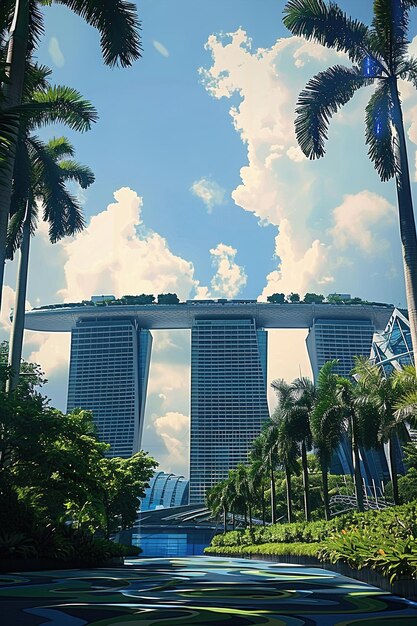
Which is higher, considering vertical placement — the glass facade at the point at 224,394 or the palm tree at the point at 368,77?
the glass facade at the point at 224,394

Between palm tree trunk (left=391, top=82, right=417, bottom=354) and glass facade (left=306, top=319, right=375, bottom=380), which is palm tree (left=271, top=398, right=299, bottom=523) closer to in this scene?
palm tree trunk (left=391, top=82, right=417, bottom=354)

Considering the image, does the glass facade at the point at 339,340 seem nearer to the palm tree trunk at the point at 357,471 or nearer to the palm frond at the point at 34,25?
the palm tree trunk at the point at 357,471

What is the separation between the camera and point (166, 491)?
15038 cm

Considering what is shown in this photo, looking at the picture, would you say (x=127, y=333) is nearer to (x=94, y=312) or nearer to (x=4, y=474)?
(x=94, y=312)

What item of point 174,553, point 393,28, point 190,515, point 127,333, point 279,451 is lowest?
point 174,553

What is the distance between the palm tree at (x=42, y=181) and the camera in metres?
20.8

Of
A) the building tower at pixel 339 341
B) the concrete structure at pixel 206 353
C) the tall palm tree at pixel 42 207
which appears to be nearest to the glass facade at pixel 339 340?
the building tower at pixel 339 341

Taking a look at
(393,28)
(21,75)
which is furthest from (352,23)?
(21,75)

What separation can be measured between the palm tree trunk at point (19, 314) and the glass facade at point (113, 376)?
141 m

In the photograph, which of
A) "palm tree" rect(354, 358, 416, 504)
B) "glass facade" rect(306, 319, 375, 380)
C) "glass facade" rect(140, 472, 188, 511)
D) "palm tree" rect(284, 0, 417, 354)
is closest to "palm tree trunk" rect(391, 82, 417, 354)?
"palm tree" rect(284, 0, 417, 354)

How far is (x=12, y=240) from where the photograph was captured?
86.5ft

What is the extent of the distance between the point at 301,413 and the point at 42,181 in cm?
2371

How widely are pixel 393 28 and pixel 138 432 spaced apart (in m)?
155

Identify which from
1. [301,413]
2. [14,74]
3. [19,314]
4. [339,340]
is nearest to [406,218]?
[14,74]
